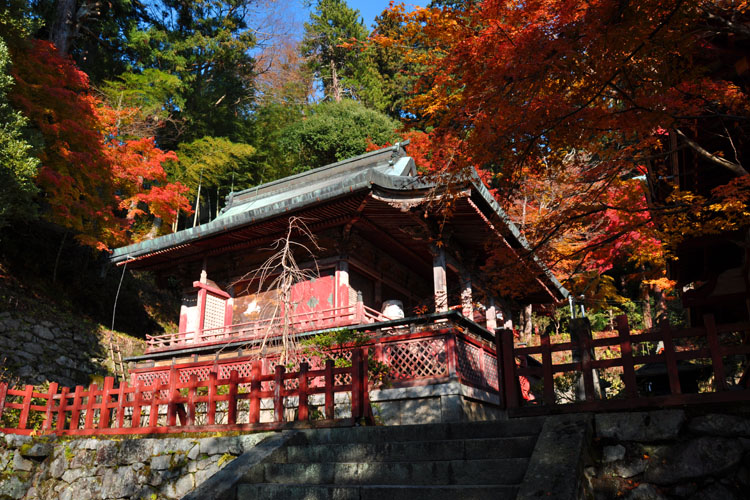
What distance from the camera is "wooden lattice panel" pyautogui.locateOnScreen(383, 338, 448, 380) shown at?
388 inches

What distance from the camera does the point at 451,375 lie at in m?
9.58

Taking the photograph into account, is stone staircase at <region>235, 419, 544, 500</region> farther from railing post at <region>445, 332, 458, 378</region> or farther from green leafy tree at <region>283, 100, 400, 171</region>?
green leafy tree at <region>283, 100, 400, 171</region>

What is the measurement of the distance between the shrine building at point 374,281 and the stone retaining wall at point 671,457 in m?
4.60

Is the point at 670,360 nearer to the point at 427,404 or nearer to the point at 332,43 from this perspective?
the point at 427,404

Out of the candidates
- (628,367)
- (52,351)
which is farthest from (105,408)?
(52,351)

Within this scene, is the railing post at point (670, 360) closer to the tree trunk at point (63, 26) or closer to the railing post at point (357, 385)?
A: the railing post at point (357, 385)

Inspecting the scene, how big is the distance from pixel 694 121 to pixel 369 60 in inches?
1249

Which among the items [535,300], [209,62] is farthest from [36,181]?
[209,62]

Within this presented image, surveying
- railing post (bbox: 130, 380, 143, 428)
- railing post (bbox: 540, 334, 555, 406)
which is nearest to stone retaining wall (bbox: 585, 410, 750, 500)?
railing post (bbox: 540, 334, 555, 406)

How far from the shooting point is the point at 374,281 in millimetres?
14391

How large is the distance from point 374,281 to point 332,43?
2897 cm

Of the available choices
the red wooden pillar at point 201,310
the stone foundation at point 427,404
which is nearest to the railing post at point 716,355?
the stone foundation at point 427,404

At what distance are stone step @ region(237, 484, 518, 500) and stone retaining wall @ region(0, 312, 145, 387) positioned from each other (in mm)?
11595

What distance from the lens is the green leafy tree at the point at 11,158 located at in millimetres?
12117
